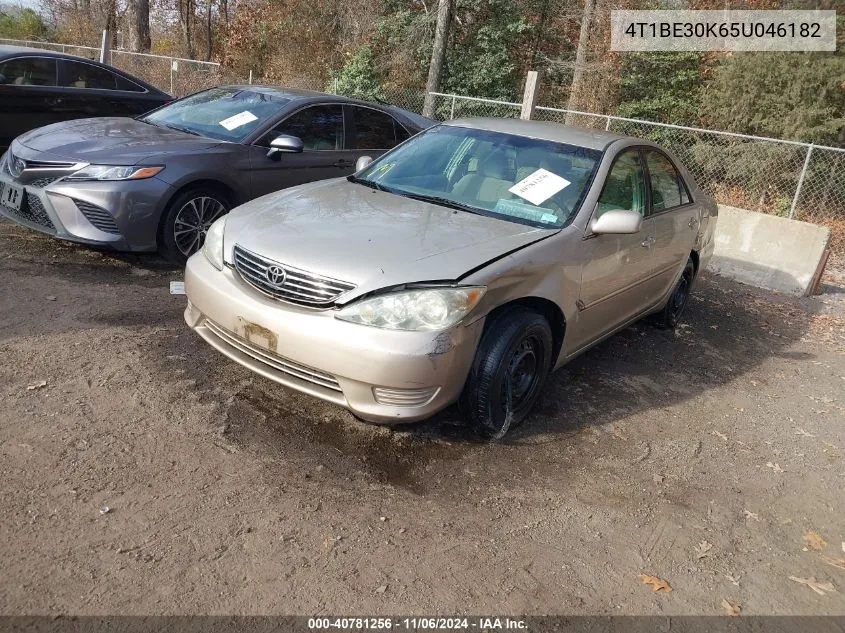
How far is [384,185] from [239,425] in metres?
1.88

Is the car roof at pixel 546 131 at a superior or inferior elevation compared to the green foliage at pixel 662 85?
inferior

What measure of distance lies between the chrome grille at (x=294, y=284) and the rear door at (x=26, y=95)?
570cm

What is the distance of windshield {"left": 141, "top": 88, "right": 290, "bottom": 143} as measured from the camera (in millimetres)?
6170

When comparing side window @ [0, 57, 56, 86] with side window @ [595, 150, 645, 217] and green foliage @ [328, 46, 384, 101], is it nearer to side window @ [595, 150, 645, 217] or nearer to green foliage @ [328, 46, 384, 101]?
side window @ [595, 150, 645, 217]

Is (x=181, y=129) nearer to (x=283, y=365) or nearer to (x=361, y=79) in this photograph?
(x=283, y=365)

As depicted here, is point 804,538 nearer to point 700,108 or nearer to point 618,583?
point 618,583

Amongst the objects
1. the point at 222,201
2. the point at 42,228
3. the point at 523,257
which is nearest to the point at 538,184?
the point at 523,257

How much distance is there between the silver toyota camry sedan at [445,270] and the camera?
323 centimetres

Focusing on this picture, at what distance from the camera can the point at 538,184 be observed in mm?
4316

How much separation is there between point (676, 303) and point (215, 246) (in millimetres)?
4116

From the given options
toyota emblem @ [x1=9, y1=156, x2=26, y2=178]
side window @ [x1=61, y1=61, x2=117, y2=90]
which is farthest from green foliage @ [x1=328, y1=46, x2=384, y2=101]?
toyota emblem @ [x1=9, y1=156, x2=26, y2=178]

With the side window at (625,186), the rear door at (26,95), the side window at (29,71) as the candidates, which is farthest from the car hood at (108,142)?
the side window at (625,186)

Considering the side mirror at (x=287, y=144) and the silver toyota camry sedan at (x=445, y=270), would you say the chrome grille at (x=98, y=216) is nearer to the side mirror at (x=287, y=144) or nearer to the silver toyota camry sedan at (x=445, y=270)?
the side mirror at (x=287, y=144)

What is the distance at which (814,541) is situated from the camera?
3408mm
